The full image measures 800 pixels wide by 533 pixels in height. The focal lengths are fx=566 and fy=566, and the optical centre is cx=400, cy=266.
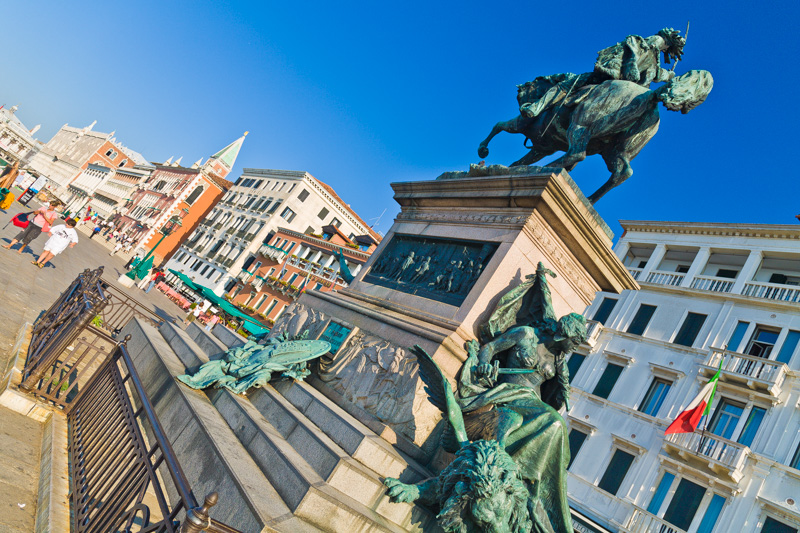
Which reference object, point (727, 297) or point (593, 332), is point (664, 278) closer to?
point (727, 297)

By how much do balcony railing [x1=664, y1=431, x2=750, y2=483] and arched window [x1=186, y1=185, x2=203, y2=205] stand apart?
2603 inches

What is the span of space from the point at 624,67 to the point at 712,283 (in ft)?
62.9

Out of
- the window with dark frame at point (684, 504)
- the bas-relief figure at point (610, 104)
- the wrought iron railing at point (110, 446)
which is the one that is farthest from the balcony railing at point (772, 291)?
the wrought iron railing at point (110, 446)

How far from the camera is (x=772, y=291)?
73.6ft

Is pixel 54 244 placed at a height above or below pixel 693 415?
below

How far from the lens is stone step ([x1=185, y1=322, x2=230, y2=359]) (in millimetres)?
8070

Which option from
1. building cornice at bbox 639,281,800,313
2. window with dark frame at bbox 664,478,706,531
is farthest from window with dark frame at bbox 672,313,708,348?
window with dark frame at bbox 664,478,706,531

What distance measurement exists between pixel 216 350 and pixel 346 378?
8.84 feet

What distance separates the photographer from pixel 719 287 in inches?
950

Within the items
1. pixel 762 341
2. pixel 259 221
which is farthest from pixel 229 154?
pixel 762 341

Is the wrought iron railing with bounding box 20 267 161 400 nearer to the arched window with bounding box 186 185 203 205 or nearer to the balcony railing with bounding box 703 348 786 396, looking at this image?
the balcony railing with bounding box 703 348 786 396

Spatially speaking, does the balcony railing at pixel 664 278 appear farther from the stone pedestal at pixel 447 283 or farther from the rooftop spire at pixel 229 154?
the rooftop spire at pixel 229 154

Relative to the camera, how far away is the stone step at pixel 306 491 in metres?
4.02

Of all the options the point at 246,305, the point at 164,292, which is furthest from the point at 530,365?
the point at 246,305
